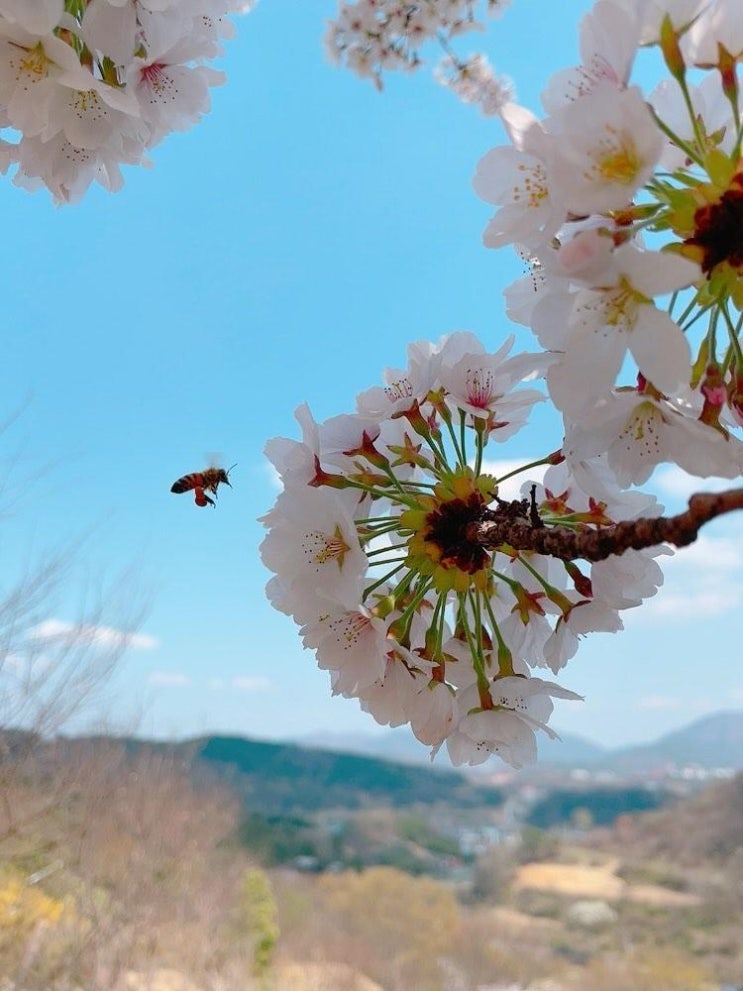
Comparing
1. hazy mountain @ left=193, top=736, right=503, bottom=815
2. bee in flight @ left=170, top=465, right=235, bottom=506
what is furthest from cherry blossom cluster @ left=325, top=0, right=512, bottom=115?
hazy mountain @ left=193, top=736, right=503, bottom=815

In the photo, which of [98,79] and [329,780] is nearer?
[98,79]

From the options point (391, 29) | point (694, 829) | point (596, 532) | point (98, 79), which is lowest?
point (694, 829)

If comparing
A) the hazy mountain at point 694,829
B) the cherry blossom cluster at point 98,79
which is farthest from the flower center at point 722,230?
the hazy mountain at point 694,829

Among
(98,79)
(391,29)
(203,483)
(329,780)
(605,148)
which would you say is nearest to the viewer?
(605,148)

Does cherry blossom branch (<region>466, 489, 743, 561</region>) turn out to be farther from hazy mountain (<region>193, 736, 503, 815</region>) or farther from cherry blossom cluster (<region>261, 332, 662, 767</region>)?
hazy mountain (<region>193, 736, 503, 815</region>)

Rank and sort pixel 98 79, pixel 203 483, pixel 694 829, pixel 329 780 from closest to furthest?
1. pixel 98 79
2. pixel 203 483
3. pixel 694 829
4. pixel 329 780

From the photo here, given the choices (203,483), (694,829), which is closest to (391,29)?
(203,483)

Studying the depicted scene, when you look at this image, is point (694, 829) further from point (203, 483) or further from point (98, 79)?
point (98, 79)
